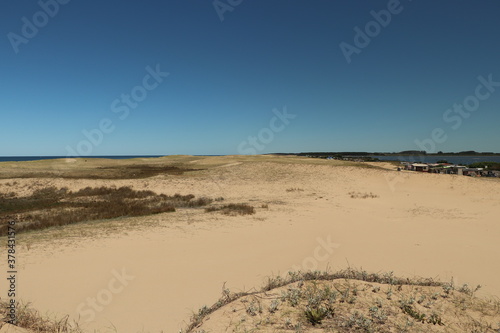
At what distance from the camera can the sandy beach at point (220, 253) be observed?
591 cm

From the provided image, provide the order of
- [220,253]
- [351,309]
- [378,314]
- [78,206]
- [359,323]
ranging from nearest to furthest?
[359,323] → [378,314] → [351,309] → [220,253] → [78,206]

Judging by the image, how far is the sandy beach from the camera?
5906 millimetres

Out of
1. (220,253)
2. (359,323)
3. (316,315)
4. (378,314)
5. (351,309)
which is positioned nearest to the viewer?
A: (359,323)

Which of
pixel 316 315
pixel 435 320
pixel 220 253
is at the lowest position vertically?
pixel 220 253

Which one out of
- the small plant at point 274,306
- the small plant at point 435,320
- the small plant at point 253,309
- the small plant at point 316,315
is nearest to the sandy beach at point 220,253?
the small plant at point 253,309

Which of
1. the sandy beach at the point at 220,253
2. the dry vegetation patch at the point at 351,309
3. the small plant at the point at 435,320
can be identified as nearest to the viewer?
the dry vegetation patch at the point at 351,309

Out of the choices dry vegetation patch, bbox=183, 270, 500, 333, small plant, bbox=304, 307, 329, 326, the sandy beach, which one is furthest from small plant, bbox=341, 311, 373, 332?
the sandy beach

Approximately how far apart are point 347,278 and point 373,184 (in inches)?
1046

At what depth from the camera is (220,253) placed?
29.3 ft

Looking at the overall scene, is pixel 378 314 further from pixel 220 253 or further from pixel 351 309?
pixel 220 253

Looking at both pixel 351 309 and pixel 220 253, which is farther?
pixel 220 253

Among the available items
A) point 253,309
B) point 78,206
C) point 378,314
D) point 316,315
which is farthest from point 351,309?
point 78,206

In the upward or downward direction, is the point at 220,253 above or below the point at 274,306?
below

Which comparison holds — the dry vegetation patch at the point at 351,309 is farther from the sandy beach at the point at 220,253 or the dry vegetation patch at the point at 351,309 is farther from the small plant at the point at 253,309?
the sandy beach at the point at 220,253
